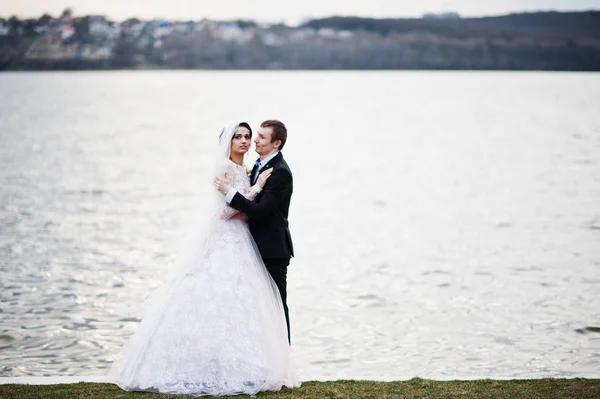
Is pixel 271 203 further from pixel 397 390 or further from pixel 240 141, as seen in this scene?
pixel 397 390

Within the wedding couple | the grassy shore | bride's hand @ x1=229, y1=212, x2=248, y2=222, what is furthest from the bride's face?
the grassy shore

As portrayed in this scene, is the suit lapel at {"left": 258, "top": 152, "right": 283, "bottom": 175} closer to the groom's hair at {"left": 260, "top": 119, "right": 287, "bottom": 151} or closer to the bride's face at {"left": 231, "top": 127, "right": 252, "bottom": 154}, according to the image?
the groom's hair at {"left": 260, "top": 119, "right": 287, "bottom": 151}

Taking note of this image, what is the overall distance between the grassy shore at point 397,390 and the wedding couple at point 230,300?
6.4 inches

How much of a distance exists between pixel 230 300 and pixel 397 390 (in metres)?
1.57

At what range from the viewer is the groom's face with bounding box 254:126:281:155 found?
7598 mm

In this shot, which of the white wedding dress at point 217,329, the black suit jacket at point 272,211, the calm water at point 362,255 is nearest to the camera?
the white wedding dress at point 217,329

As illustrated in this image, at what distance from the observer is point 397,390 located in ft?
24.8

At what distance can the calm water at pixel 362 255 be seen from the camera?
1209 centimetres

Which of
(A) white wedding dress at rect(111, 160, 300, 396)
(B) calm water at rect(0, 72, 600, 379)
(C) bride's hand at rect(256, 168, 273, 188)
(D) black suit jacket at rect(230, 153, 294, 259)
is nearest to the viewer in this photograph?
(A) white wedding dress at rect(111, 160, 300, 396)

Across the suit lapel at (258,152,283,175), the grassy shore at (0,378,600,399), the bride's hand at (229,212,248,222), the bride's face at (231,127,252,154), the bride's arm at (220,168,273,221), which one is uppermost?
the bride's face at (231,127,252,154)

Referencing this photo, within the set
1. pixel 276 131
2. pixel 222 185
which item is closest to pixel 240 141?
pixel 276 131

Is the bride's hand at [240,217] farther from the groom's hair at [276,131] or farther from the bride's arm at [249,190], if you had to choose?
the groom's hair at [276,131]

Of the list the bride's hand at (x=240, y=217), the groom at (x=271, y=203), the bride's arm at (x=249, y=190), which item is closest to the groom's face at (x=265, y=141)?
the groom at (x=271, y=203)

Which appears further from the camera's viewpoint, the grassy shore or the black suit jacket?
the black suit jacket
